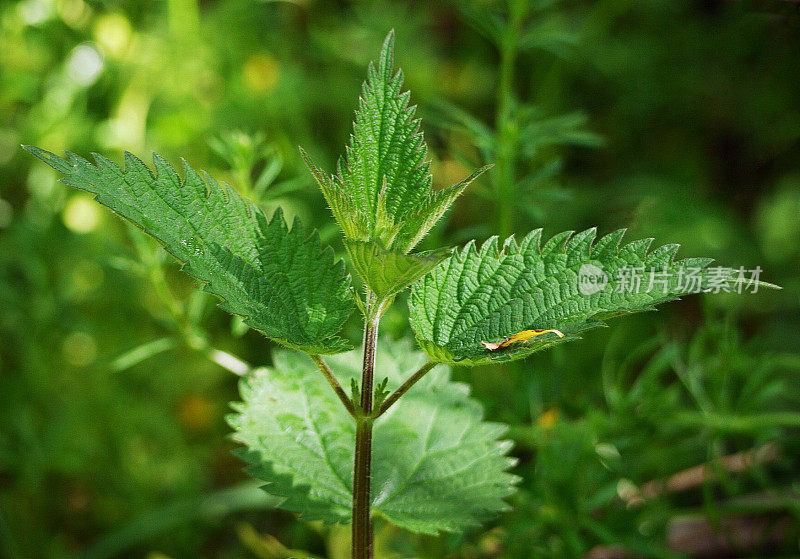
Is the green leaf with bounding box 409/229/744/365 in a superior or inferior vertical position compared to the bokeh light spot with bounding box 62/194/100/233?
inferior

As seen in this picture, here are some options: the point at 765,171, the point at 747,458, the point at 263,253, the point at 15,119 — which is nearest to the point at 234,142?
the point at 263,253

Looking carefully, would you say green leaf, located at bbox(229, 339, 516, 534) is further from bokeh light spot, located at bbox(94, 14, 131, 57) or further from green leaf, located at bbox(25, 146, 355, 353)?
bokeh light spot, located at bbox(94, 14, 131, 57)

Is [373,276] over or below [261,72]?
below

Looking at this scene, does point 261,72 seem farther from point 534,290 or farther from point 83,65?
point 534,290

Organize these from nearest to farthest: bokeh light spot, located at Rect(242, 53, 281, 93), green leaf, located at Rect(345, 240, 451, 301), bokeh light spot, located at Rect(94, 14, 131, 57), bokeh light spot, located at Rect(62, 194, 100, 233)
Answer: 1. green leaf, located at Rect(345, 240, 451, 301)
2. bokeh light spot, located at Rect(62, 194, 100, 233)
3. bokeh light spot, located at Rect(94, 14, 131, 57)
4. bokeh light spot, located at Rect(242, 53, 281, 93)

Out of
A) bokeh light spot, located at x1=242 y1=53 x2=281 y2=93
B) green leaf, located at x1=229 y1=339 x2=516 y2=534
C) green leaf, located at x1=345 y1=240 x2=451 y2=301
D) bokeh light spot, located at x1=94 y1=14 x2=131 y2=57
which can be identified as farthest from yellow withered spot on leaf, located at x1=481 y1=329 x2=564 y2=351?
bokeh light spot, located at x1=94 y1=14 x2=131 y2=57

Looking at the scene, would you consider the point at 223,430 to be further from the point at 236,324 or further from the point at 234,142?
the point at 234,142

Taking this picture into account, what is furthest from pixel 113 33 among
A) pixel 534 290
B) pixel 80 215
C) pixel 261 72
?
pixel 534 290
